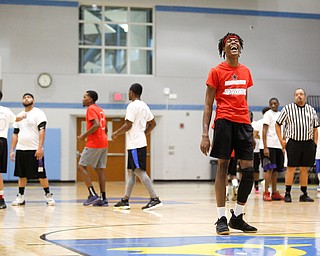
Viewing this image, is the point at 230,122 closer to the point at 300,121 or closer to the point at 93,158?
the point at 93,158

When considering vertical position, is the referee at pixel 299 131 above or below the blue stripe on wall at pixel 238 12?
below

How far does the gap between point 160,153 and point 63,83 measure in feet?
13.6

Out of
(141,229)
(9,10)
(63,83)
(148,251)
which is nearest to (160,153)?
(63,83)

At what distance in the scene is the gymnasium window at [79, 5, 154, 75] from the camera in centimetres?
2275

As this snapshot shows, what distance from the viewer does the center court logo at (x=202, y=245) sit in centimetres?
486

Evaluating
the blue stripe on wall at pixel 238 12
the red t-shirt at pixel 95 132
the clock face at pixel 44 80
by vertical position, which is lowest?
the red t-shirt at pixel 95 132

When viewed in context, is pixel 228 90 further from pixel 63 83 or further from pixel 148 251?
pixel 63 83

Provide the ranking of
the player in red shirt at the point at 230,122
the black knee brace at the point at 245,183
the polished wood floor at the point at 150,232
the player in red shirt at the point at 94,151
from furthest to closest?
1. the player in red shirt at the point at 94,151
2. the black knee brace at the point at 245,183
3. the player in red shirt at the point at 230,122
4. the polished wood floor at the point at 150,232

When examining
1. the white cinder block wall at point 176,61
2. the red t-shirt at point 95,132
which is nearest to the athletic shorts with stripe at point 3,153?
the red t-shirt at point 95,132

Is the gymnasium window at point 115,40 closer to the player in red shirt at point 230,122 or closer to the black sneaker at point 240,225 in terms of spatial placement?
the player in red shirt at point 230,122

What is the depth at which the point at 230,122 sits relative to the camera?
643cm

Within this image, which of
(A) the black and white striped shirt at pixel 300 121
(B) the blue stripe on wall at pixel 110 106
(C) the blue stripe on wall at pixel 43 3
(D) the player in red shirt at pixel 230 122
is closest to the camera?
(D) the player in red shirt at pixel 230 122

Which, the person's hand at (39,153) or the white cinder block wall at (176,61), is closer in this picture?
the person's hand at (39,153)

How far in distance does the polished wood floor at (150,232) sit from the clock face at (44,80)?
42.0ft
